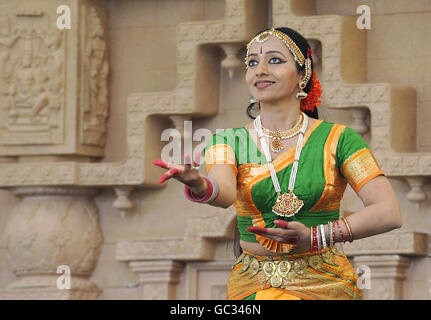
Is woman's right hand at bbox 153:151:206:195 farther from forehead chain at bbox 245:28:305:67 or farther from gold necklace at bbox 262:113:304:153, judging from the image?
forehead chain at bbox 245:28:305:67

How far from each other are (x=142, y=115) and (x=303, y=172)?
3.56 meters

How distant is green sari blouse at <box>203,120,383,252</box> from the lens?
129 inches

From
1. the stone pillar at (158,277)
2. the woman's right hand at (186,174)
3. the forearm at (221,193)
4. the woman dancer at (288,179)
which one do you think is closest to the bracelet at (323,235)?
the woman dancer at (288,179)

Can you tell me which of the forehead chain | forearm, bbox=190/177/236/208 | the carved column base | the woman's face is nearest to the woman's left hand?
forearm, bbox=190/177/236/208

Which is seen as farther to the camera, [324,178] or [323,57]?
[323,57]

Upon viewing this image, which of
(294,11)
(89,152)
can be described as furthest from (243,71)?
(89,152)

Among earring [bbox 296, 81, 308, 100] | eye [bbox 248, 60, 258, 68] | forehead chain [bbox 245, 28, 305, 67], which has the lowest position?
earring [bbox 296, 81, 308, 100]

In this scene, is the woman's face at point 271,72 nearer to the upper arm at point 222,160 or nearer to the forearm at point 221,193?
the upper arm at point 222,160

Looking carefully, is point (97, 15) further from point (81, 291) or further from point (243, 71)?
point (81, 291)

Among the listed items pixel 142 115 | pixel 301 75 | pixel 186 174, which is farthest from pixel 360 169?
pixel 142 115

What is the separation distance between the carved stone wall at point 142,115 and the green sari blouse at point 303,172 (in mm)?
2963

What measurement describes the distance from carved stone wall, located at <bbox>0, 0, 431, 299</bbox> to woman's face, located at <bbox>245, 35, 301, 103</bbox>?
9.45 feet

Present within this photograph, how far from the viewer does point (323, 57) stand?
6344 millimetres
